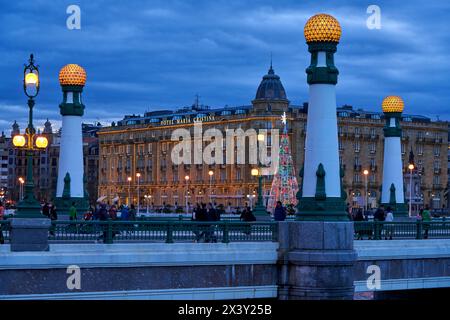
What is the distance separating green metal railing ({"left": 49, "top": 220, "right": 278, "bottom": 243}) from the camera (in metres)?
29.5

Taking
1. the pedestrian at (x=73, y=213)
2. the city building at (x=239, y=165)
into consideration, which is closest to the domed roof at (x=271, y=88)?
the city building at (x=239, y=165)

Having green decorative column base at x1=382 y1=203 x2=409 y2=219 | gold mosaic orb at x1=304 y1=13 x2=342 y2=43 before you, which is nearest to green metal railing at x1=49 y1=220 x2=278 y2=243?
gold mosaic orb at x1=304 y1=13 x2=342 y2=43

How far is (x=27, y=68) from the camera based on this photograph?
Result: 1110 inches

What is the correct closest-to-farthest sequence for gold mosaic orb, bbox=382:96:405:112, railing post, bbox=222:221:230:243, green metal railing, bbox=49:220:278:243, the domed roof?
green metal railing, bbox=49:220:278:243
railing post, bbox=222:221:230:243
gold mosaic orb, bbox=382:96:405:112
the domed roof

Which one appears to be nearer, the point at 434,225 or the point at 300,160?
the point at 434,225

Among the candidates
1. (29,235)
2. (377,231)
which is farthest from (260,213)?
(29,235)

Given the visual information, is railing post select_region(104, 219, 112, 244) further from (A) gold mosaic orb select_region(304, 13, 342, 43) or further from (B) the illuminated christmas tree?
(B) the illuminated christmas tree

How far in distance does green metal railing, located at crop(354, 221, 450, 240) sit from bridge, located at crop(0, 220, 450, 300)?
1154 mm

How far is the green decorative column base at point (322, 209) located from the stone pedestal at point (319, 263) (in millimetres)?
222

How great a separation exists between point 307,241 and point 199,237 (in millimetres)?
3294

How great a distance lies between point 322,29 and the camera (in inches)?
1206

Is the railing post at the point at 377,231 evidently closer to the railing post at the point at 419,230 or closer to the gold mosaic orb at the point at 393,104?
the railing post at the point at 419,230
